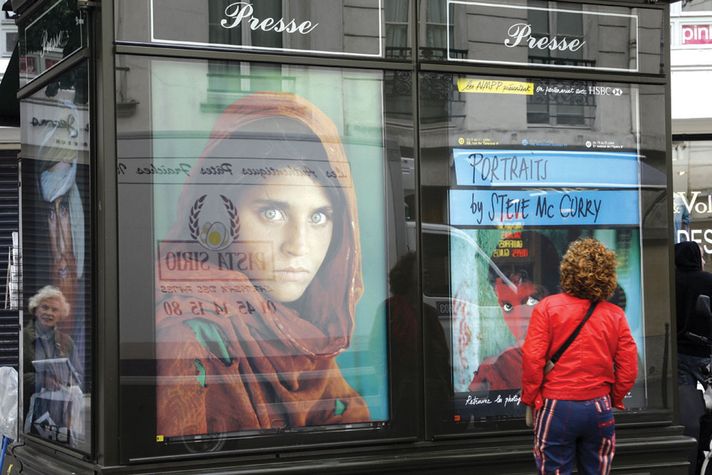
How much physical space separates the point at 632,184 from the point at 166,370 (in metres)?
3.12

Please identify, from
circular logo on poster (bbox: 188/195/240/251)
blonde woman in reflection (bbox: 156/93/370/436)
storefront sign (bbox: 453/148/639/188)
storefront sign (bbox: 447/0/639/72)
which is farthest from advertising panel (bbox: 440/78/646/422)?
circular logo on poster (bbox: 188/195/240/251)

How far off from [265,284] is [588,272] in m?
1.70

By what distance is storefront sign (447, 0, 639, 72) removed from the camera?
19.9 ft

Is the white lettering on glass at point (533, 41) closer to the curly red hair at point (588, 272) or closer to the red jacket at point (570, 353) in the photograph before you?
the curly red hair at point (588, 272)

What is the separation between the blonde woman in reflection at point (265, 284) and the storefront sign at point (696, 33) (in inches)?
390

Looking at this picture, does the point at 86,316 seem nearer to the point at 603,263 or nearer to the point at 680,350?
the point at 603,263

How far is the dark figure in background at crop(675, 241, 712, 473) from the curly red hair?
2.70 metres

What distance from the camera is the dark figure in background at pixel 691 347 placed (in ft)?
24.8

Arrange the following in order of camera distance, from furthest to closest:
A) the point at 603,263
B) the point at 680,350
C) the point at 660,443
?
the point at 680,350, the point at 660,443, the point at 603,263

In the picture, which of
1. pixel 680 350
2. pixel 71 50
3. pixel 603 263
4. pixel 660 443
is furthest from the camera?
pixel 680 350

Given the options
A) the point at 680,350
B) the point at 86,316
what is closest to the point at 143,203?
the point at 86,316

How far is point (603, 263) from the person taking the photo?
17.0ft

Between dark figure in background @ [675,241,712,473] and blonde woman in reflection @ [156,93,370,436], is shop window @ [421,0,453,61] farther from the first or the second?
dark figure in background @ [675,241,712,473]

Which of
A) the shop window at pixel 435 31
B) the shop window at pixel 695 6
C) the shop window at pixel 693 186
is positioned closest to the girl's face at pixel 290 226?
the shop window at pixel 435 31
